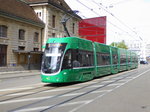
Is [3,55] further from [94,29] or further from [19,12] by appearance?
[94,29]

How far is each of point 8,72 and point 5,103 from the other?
18877mm

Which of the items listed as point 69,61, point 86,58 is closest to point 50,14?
point 86,58

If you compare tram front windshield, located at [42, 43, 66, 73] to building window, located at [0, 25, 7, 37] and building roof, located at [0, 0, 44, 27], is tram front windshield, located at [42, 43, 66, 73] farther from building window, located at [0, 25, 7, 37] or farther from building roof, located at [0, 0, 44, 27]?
building window, located at [0, 25, 7, 37]

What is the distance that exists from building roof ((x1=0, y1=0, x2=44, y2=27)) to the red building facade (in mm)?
13031

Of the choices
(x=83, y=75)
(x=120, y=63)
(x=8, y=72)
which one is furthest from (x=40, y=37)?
(x=83, y=75)

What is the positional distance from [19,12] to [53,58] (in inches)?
795

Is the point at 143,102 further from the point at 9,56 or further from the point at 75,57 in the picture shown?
the point at 9,56

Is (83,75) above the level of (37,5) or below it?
below

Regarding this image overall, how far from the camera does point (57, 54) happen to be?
12.2 metres

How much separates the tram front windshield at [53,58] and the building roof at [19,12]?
1564cm

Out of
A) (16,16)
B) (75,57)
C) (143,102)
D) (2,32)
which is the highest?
(16,16)

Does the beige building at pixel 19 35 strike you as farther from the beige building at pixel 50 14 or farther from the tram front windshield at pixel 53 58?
the tram front windshield at pixel 53 58

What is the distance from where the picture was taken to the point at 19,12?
2978 cm

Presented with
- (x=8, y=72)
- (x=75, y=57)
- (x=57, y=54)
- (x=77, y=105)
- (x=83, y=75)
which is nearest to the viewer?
(x=77, y=105)
